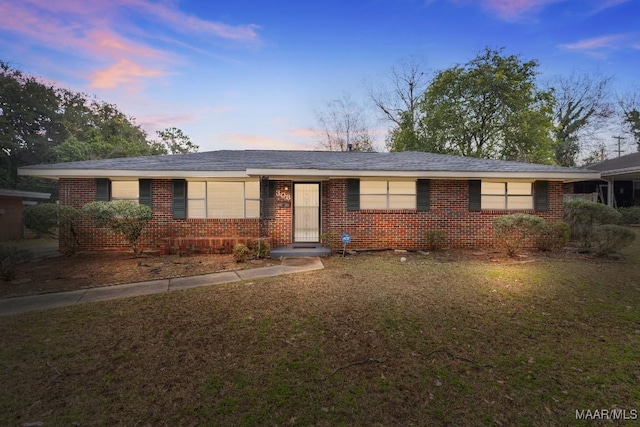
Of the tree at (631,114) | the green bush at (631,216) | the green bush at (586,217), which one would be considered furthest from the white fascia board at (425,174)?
the tree at (631,114)

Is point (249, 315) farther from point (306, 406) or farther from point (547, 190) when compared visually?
point (547, 190)

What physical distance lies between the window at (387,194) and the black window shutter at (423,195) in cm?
13

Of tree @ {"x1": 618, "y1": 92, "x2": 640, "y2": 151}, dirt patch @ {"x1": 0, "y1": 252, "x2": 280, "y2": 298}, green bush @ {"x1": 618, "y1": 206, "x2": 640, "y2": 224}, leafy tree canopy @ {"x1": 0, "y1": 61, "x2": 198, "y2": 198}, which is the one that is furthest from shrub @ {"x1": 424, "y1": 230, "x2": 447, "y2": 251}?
tree @ {"x1": 618, "y1": 92, "x2": 640, "y2": 151}

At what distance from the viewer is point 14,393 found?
8.44 feet

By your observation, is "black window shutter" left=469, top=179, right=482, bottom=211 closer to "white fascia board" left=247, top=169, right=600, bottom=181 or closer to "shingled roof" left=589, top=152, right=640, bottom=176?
"white fascia board" left=247, top=169, right=600, bottom=181

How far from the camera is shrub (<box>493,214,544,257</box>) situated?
843 centimetres

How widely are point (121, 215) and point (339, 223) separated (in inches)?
256

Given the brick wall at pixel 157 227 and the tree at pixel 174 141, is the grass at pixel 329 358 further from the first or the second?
the tree at pixel 174 141

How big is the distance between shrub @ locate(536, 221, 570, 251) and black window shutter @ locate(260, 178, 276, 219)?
873 cm

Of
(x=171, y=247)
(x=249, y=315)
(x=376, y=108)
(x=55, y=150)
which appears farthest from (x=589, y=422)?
(x=55, y=150)

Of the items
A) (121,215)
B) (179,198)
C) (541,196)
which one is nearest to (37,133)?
(179,198)

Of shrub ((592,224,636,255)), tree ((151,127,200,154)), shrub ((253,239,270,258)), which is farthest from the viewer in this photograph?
tree ((151,127,200,154))

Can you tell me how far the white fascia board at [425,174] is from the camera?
923cm

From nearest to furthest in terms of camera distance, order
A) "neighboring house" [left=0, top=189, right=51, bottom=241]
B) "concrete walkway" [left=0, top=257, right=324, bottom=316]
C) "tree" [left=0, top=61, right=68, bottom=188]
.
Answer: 1. "concrete walkway" [left=0, top=257, right=324, bottom=316]
2. "neighboring house" [left=0, top=189, right=51, bottom=241]
3. "tree" [left=0, top=61, right=68, bottom=188]
